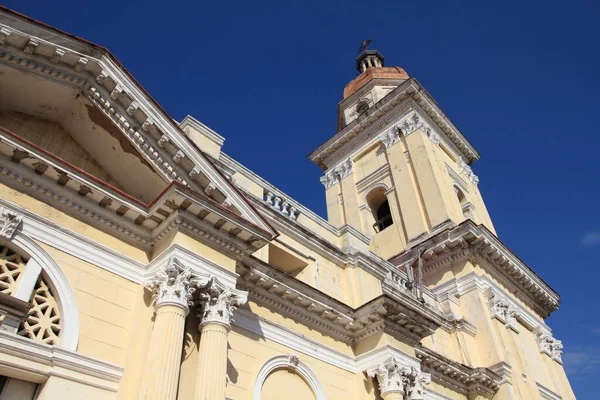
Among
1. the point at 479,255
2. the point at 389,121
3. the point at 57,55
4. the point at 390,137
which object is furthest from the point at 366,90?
the point at 57,55

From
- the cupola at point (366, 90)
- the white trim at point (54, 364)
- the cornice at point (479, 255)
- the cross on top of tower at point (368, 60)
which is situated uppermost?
the cross on top of tower at point (368, 60)

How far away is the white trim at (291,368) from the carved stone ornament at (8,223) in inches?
207

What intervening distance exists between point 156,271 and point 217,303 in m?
1.23

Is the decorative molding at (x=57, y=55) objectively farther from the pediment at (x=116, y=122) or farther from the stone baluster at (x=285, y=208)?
the stone baluster at (x=285, y=208)

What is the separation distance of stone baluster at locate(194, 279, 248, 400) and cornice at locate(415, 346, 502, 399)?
743cm

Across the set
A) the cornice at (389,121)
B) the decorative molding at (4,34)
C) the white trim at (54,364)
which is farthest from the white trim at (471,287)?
the decorative molding at (4,34)

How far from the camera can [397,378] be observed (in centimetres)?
1193

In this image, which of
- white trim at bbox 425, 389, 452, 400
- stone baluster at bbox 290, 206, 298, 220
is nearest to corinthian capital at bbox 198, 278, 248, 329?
stone baluster at bbox 290, 206, 298, 220

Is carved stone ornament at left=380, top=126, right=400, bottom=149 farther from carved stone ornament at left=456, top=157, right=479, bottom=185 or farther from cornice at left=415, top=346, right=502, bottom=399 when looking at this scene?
cornice at left=415, top=346, right=502, bottom=399

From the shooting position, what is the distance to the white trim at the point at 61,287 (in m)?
8.06

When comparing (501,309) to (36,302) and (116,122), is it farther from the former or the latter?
(36,302)

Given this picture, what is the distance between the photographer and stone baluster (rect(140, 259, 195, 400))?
7.73 m

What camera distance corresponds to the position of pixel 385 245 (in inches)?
965

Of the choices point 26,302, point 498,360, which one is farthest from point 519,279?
point 26,302
